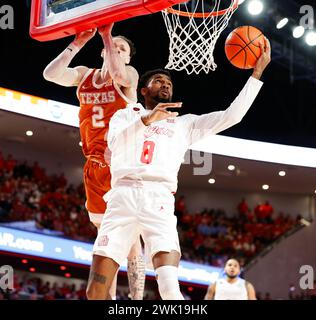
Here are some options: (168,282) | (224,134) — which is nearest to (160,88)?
(168,282)

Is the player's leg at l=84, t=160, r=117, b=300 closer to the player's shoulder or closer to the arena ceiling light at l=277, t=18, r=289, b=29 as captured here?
the player's shoulder

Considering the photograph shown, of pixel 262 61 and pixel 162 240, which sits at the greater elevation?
pixel 262 61

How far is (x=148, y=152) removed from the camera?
14.1 feet

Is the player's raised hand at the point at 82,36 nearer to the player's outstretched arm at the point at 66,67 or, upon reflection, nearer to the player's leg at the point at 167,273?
the player's outstretched arm at the point at 66,67

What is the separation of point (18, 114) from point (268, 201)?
9.51 metres

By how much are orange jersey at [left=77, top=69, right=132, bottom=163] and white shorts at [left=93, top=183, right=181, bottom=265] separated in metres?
1.20

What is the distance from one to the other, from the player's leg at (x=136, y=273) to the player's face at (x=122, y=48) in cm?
149

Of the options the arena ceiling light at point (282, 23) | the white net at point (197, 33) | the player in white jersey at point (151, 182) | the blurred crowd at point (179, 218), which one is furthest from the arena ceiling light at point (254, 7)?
the player in white jersey at point (151, 182)

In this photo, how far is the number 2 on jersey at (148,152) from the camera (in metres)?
4.30

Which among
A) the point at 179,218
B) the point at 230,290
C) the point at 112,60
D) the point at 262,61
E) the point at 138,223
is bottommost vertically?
the point at 138,223

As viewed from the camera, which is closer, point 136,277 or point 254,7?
point 136,277

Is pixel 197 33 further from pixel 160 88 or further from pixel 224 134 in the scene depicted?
pixel 224 134

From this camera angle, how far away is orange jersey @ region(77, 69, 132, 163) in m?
5.42

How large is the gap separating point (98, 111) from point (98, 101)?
0.08 m
